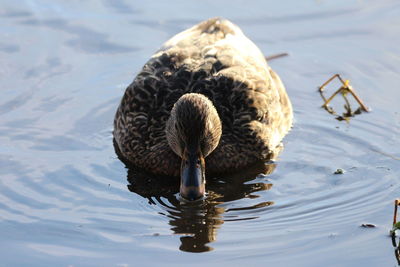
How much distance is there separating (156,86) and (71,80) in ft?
6.80

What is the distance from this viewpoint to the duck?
9.63 metres

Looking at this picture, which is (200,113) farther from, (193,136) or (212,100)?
(212,100)

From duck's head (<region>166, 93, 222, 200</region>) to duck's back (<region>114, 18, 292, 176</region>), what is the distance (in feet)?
1.48

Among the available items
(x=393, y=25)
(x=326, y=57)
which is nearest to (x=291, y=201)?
(x=326, y=57)

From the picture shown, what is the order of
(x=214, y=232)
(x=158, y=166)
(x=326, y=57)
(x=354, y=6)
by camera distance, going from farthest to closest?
(x=354, y=6) → (x=326, y=57) → (x=158, y=166) → (x=214, y=232)

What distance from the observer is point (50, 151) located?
10633 mm

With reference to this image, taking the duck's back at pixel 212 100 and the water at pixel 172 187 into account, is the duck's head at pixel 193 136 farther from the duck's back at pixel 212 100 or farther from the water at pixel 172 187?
the duck's back at pixel 212 100

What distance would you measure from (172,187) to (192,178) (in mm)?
705

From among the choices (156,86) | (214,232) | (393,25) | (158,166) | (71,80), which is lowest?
(214,232)

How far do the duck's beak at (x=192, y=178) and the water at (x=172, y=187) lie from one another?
18cm

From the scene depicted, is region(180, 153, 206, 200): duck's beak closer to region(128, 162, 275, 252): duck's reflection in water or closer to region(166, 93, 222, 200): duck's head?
region(166, 93, 222, 200): duck's head

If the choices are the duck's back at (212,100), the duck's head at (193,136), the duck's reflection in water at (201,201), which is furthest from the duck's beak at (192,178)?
the duck's back at (212,100)

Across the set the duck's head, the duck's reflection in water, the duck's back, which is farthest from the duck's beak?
the duck's back

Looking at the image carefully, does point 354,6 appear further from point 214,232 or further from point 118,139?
point 214,232
